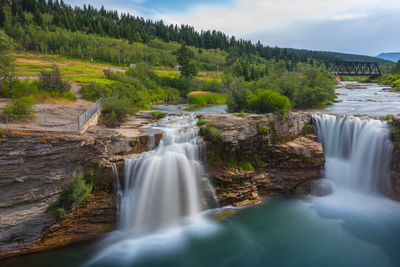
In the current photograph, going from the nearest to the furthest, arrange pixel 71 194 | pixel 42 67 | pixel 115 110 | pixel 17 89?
pixel 71 194 → pixel 115 110 → pixel 17 89 → pixel 42 67

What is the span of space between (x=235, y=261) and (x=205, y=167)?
609 centimetres

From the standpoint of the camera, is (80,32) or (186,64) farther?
(80,32)

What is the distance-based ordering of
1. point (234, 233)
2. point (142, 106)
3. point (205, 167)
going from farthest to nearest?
point (142, 106) → point (205, 167) → point (234, 233)

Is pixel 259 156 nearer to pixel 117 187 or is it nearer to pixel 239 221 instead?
pixel 239 221

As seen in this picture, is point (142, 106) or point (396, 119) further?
point (142, 106)

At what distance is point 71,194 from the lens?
43.9ft

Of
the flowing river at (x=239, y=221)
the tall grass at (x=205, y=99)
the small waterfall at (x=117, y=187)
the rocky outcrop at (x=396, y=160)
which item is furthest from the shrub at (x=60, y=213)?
the tall grass at (x=205, y=99)

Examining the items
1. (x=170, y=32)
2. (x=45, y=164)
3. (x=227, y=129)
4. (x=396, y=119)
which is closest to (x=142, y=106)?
(x=227, y=129)

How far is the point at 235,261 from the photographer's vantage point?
13.0 meters

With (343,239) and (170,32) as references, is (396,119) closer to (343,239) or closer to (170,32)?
(343,239)

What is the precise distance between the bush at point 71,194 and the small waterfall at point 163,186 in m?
Answer: 2.35

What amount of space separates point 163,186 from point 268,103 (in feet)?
41.9

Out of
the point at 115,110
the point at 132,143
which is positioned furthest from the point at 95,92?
the point at 132,143

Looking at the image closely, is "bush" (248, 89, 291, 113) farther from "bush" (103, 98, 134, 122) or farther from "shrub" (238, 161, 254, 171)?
"bush" (103, 98, 134, 122)
